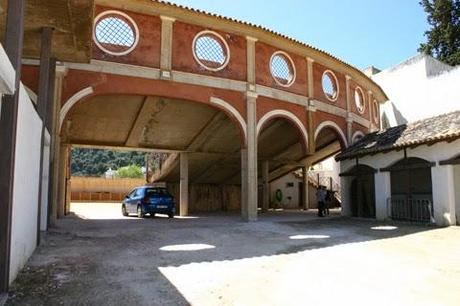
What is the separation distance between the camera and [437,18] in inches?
1350

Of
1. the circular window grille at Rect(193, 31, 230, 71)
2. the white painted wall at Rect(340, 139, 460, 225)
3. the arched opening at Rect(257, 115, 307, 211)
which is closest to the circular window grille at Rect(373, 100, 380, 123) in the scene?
the arched opening at Rect(257, 115, 307, 211)

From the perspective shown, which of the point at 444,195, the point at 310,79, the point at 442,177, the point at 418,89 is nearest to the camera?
the point at 444,195

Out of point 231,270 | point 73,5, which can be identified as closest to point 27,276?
point 231,270

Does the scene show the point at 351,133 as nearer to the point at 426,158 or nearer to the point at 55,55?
the point at 426,158

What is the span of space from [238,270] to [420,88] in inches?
972

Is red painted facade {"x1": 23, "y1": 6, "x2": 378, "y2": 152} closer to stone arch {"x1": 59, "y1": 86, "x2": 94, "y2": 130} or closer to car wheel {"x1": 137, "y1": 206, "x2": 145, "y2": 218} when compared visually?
stone arch {"x1": 59, "y1": 86, "x2": 94, "y2": 130}

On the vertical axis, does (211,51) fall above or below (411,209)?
above

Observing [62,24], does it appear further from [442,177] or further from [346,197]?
[346,197]

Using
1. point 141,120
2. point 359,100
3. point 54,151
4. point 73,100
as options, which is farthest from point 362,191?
point 54,151

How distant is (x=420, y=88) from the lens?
2808cm

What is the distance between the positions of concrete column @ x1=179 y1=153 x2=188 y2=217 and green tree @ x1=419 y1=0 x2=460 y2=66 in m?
23.0

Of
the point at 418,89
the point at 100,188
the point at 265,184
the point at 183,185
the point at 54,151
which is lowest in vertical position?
→ the point at 183,185

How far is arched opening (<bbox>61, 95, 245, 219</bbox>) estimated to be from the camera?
1812 cm

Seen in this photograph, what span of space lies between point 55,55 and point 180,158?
1249 centimetres
